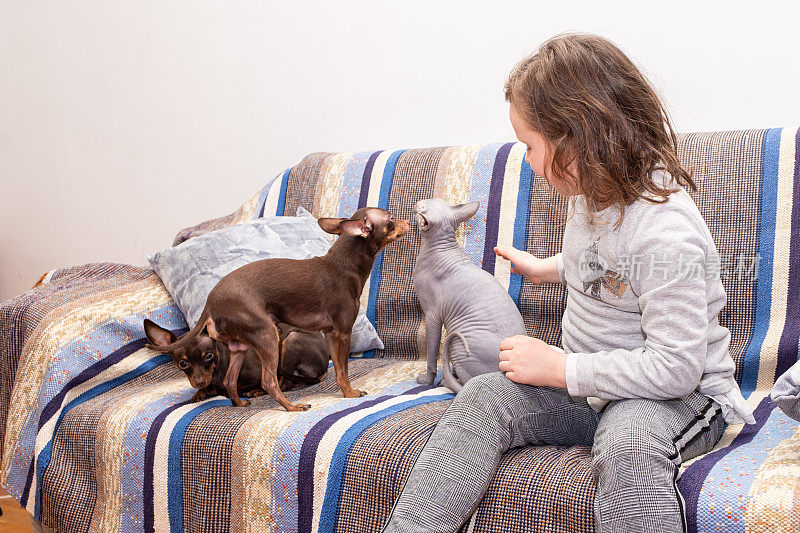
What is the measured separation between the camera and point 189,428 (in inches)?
60.9

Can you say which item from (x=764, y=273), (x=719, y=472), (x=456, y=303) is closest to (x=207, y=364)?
(x=456, y=303)

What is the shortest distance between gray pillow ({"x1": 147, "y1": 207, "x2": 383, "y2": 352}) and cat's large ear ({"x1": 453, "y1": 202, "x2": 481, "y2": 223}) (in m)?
0.40

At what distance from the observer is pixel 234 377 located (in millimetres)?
1674

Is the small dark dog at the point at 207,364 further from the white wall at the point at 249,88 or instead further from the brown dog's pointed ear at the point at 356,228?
the white wall at the point at 249,88

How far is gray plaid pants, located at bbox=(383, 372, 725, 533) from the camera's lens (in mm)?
1045

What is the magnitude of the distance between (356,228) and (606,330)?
2.07ft

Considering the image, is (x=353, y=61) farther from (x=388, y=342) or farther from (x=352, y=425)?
(x=352, y=425)

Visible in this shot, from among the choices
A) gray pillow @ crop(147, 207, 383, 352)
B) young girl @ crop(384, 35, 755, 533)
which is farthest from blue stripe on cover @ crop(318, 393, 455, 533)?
gray pillow @ crop(147, 207, 383, 352)

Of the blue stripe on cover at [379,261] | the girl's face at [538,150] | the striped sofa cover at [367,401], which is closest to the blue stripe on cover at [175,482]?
the striped sofa cover at [367,401]

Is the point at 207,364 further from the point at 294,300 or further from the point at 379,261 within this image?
the point at 379,261

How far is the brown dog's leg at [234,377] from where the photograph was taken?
65.6 inches

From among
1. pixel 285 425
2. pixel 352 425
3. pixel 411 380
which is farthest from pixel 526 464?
pixel 411 380

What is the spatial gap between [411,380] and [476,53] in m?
1.10

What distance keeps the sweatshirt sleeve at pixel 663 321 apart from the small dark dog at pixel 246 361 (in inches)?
30.2
